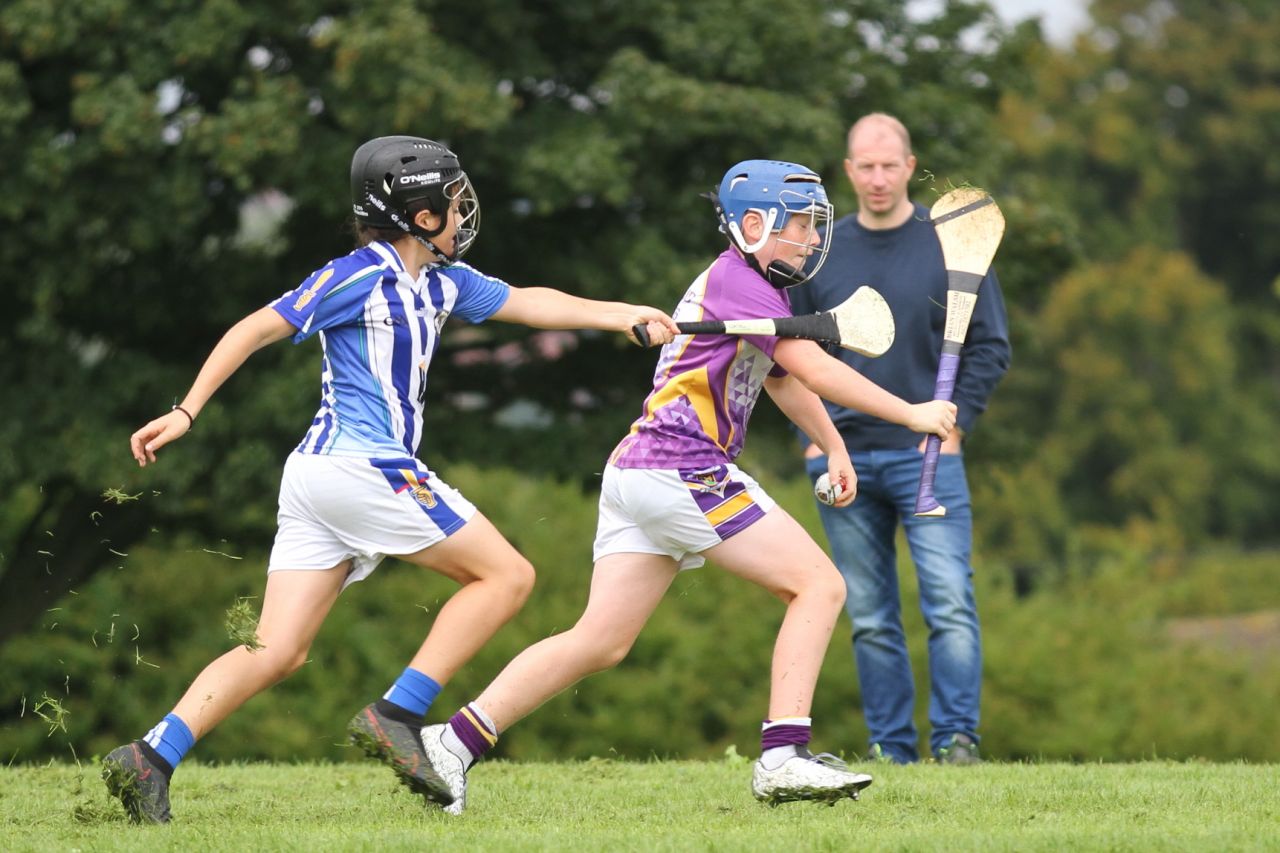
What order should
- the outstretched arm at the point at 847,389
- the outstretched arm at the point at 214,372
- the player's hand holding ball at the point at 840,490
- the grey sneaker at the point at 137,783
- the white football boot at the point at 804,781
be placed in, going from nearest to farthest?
the outstretched arm at the point at 214,372, the grey sneaker at the point at 137,783, the white football boot at the point at 804,781, the outstretched arm at the point at 847,389, the player's hand holding ball at the point at 840,490

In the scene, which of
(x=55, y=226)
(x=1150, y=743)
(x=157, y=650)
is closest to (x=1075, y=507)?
(x=1150, y=743)

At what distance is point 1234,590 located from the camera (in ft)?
91.7

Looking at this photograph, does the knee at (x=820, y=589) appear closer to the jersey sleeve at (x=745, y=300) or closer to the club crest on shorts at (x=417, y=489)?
the jersey sleeve at (x=745, y=300)

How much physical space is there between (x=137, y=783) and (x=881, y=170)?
3.90m

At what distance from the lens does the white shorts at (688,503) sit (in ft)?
18.8

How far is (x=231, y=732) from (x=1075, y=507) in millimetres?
24079

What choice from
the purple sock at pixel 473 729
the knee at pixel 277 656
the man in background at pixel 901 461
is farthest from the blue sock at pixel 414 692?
the man in background at pixel 901 461

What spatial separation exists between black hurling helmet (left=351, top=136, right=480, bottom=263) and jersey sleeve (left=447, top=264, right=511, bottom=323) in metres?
0.12

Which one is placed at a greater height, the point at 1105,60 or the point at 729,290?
the point at 1105,60

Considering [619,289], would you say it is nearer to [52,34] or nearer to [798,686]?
[52,34]

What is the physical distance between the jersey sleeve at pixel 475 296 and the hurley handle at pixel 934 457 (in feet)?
4.84

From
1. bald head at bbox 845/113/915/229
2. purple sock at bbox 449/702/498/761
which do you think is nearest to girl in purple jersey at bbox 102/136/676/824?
purple sock at bbox 449/702/498/761

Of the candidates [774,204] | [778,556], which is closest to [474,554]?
[778,556]

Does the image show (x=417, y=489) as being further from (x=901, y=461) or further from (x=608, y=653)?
(x=901, y=461)
